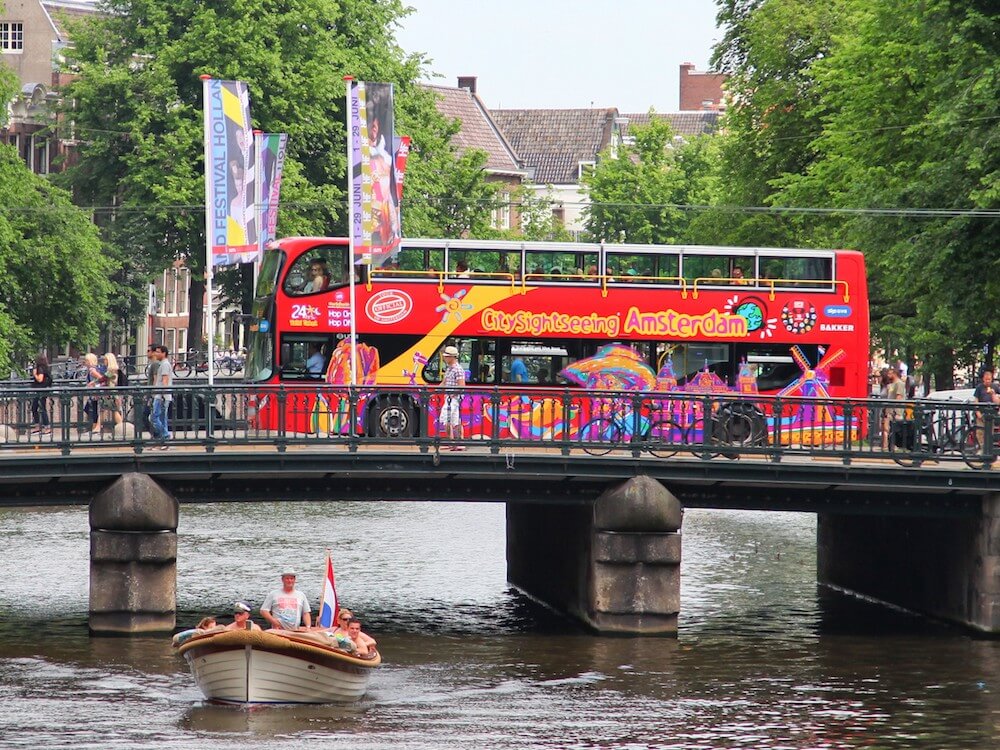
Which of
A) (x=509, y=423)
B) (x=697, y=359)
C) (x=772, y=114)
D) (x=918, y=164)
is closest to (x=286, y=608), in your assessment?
(x=509, y=423)

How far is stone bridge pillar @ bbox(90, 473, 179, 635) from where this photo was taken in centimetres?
3288

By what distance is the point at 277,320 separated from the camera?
4075 centimetres

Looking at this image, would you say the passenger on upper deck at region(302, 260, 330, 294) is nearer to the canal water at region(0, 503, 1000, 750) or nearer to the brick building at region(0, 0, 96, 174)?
the canal water at region(0, 503, 1000, 750)

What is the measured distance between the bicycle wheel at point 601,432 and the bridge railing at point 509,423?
0.03m

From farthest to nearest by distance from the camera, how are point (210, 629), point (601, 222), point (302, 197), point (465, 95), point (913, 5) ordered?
point (465, 95), point (601, 222), point (302, 197), point (913, 5), point (210, 629)

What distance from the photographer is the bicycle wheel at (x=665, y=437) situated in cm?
3441

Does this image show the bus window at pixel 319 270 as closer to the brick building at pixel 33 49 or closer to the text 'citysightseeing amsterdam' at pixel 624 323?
the text 'citysightseeing amsterdam' at pixel 624 323

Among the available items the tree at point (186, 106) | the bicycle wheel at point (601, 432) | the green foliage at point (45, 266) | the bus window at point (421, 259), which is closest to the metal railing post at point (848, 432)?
the bicycle wheel at point (601, 432)

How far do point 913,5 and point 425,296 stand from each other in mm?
14583

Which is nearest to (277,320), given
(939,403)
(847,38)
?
(939,403)

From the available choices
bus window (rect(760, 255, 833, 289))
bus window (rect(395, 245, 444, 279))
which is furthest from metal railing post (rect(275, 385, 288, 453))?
bus window (rect(760, 255, 833, 289))

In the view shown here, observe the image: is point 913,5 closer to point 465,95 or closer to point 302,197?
point 302,197

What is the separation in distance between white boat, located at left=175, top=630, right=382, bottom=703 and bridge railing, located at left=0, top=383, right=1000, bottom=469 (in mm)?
5446

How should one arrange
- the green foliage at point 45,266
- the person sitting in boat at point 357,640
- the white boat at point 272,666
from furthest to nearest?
the green foliage at point 45,266, the person sitting in boat at point 357,640, the white boat at point 272,666
